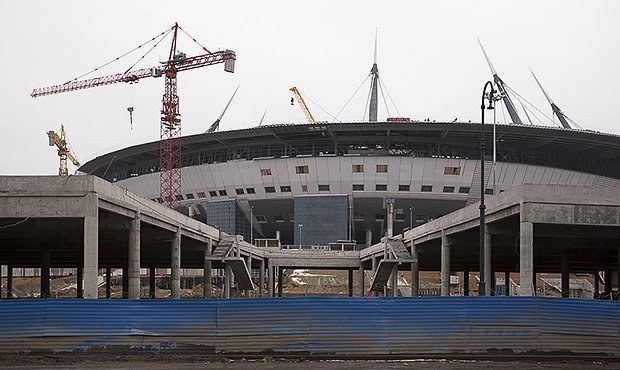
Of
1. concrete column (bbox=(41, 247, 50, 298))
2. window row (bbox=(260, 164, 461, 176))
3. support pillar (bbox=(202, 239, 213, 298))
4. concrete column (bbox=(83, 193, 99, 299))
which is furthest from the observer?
window row (bbox=(260, 164, 461, 176))

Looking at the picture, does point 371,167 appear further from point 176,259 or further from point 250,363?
point 250,363

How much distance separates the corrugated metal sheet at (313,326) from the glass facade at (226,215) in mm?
103071

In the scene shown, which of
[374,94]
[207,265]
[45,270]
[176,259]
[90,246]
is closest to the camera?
[90,246]

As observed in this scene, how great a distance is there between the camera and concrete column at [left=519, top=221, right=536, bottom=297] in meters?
34.9

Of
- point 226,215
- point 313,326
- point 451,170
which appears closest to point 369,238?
point 451,170

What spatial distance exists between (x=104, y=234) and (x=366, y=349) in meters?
28.3

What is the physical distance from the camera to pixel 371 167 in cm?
12194

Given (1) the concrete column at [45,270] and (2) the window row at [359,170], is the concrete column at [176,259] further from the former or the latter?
(2) the window row at [359,170]

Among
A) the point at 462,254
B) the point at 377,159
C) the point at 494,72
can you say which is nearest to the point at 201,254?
the point at 462,254

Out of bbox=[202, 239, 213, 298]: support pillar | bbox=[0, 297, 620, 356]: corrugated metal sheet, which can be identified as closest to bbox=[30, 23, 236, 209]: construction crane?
bbox=[202, 239, 213, 298]: support pillar

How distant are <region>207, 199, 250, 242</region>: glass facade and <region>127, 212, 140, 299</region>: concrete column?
274 feet

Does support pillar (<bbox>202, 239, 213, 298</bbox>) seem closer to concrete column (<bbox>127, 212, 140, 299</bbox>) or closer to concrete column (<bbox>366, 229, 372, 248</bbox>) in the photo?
concrete column (<bbox>127, 212, 140, 299</bbox>)

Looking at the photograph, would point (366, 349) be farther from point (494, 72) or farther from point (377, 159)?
point (494, 72)

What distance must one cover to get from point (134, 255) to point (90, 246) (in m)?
9.74
